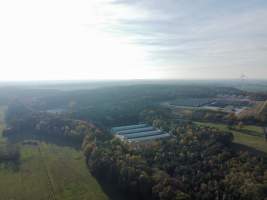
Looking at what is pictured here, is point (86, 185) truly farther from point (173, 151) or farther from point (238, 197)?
point (238, 197)

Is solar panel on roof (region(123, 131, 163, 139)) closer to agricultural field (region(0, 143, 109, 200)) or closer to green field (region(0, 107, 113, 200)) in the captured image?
green field (region(0, 107, 113, 200))

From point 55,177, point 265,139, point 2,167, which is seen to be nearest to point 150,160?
point 55,177

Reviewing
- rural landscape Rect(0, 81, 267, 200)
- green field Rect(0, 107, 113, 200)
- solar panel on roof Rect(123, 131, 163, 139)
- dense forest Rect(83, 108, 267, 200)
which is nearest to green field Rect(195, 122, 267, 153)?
rural landscape Rect(0, 81, 267, 200)

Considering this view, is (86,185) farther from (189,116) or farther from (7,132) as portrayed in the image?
(189,116)

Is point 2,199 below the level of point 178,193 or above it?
below

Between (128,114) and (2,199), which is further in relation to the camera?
(128,114)

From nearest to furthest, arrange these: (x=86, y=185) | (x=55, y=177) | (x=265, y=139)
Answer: (x=86, y=185) < (x=55, y=177) < (x=265, y=139)

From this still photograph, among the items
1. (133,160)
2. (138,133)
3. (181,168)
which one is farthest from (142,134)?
(181,168)

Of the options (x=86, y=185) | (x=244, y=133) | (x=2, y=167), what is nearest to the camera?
(x=86, y=185)
